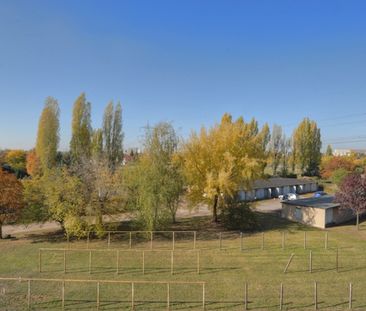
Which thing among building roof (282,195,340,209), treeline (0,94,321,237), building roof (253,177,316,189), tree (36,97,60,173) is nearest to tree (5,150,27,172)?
tree (36,97,60,173)

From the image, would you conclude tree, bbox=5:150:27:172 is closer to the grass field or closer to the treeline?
the treeline

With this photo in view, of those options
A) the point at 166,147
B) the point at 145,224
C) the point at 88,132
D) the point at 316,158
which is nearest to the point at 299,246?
the point at 145,224

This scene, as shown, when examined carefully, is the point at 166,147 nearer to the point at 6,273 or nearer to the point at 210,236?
the point at 210,236

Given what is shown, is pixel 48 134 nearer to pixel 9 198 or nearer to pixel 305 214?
pixel 9 198

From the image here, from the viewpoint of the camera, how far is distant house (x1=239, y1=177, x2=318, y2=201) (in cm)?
4625

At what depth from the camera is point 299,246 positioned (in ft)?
77.0

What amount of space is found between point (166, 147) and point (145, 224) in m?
7.25

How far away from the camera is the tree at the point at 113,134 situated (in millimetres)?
50812

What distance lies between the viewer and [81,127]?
4828 centimetres

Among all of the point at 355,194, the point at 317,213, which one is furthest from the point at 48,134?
the point at 355,194

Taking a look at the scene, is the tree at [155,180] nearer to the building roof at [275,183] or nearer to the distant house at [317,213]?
the distant house at [317,213]

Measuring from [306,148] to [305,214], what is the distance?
37.8m

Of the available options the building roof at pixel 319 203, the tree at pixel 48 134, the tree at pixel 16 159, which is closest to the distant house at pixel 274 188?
the building roof at pixel 319 203

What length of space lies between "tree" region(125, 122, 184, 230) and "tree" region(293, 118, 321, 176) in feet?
149
